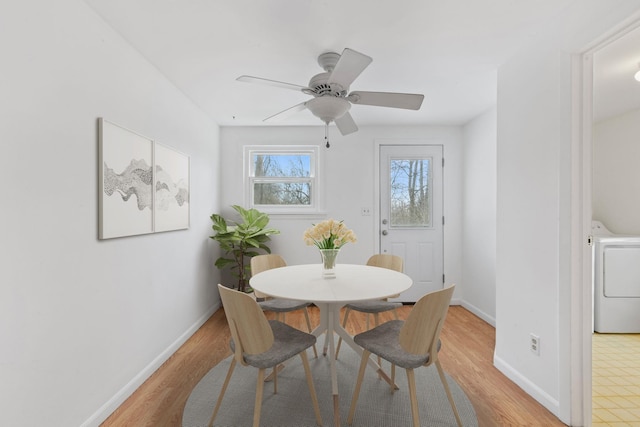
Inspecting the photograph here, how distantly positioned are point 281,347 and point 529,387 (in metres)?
1.67

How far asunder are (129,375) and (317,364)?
1.32 meters

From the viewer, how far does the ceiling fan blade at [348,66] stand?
1.56 m

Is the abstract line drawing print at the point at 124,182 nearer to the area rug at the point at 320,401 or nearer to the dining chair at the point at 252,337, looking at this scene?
the dining chair at the point at 252,337

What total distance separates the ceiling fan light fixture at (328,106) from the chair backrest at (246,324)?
4.08 ft

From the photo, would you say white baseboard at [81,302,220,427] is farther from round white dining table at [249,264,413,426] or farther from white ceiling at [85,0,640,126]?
white ceiling at [85,0,640,126]

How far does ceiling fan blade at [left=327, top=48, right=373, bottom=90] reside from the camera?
1.56m

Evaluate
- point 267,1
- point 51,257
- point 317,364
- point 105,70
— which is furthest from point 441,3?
point 317,364

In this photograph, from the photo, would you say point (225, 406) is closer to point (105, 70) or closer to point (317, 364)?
point (317, 364)

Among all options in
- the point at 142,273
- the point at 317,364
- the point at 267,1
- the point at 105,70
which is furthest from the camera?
the point at 317,364

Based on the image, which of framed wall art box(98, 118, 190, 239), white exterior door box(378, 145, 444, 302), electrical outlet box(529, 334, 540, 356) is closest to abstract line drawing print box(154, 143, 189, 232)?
framed wall art box(98, 118, 190, 239)

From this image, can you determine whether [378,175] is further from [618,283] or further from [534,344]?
[618,283]

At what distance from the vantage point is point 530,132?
6.74 ft

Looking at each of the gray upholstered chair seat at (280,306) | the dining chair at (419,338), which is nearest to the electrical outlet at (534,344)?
the dining chair at (419,338)

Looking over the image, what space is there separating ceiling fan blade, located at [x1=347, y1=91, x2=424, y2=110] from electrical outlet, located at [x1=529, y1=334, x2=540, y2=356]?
5.52ft
